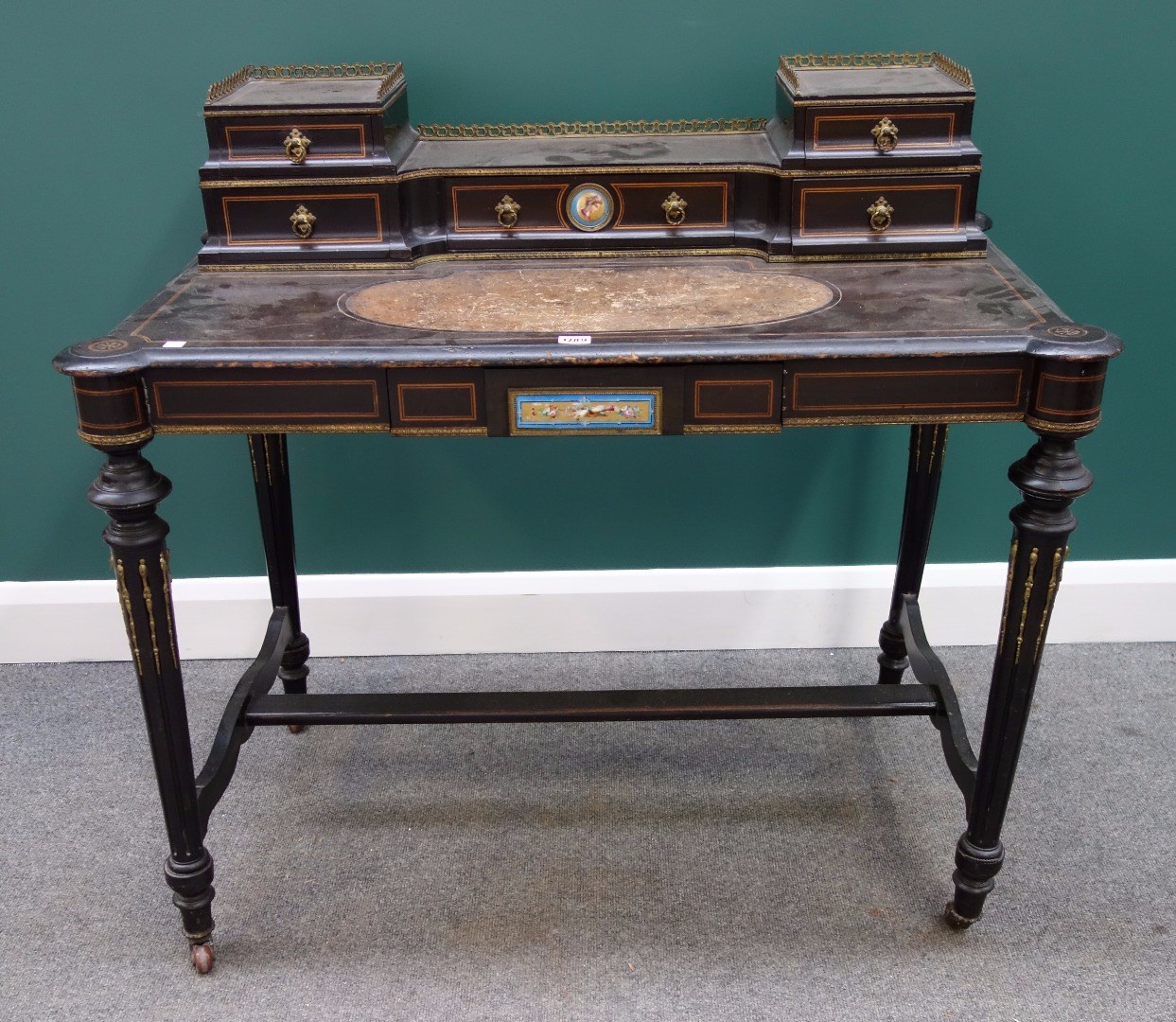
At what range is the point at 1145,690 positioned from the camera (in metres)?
3.30

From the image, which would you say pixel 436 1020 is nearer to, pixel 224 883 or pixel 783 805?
pixel 224 883

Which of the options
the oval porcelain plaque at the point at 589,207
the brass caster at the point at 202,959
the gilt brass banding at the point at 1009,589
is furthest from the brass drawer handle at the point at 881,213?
the brass caster at the point at 202,959

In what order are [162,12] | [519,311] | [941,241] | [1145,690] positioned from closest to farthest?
[519,311], [941,241], [162,12], [1145,690]

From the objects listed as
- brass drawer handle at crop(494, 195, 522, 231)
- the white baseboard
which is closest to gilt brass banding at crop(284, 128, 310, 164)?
brass drawer handle at crop(494, 195, 522, 231)

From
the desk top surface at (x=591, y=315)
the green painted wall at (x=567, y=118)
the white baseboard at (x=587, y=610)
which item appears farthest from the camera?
the white baseboard at (x=587, y=610)

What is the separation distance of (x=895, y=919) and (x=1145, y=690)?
1.16m

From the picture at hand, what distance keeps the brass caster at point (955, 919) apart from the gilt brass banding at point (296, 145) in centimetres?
197

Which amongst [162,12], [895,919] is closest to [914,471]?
[895,919]

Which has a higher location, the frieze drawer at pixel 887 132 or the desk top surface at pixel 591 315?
the frieze drawer at pixel 887 132

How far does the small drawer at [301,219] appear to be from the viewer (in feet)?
8.22

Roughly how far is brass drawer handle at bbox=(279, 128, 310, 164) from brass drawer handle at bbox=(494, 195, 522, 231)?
389mm

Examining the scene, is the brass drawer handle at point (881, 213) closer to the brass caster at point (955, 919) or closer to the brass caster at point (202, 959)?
the brass caster at point (955, 919)

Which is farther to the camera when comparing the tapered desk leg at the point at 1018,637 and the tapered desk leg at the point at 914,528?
the tapered desk leg at the point at 914,528

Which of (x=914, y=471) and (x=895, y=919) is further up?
(x=914, y=471)
